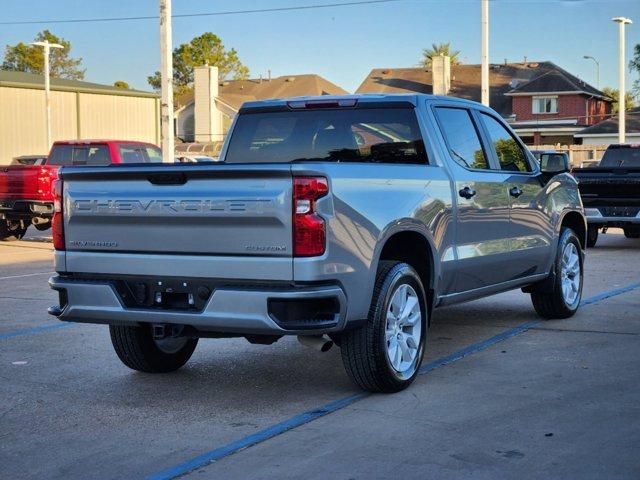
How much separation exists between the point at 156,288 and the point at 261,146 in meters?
2.12

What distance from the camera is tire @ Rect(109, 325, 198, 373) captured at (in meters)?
7.23

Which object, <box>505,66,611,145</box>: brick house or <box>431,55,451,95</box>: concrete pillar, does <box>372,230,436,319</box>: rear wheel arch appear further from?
<box>431,55,451,95</box>: concrete pillar

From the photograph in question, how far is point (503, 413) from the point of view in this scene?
6.05 metres

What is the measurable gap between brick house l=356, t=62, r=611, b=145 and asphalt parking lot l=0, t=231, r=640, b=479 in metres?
58.6

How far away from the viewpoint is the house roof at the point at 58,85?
49500 mm

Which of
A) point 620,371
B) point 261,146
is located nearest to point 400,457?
point 620,371

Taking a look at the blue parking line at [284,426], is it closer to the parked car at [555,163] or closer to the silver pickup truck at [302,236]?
the silver pickup truck at [302,236]

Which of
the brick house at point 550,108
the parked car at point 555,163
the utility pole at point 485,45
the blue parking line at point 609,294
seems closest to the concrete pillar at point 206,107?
the brick house at point 550,108

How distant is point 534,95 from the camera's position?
67.2m

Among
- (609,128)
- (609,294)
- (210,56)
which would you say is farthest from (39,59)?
(609,294)

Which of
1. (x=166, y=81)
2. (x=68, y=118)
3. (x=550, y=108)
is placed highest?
(x=550, y=108)

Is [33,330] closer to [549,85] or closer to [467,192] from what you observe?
[467,192]

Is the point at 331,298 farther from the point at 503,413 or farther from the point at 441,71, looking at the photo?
the point at 441,71

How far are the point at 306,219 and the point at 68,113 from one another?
48722 mm
